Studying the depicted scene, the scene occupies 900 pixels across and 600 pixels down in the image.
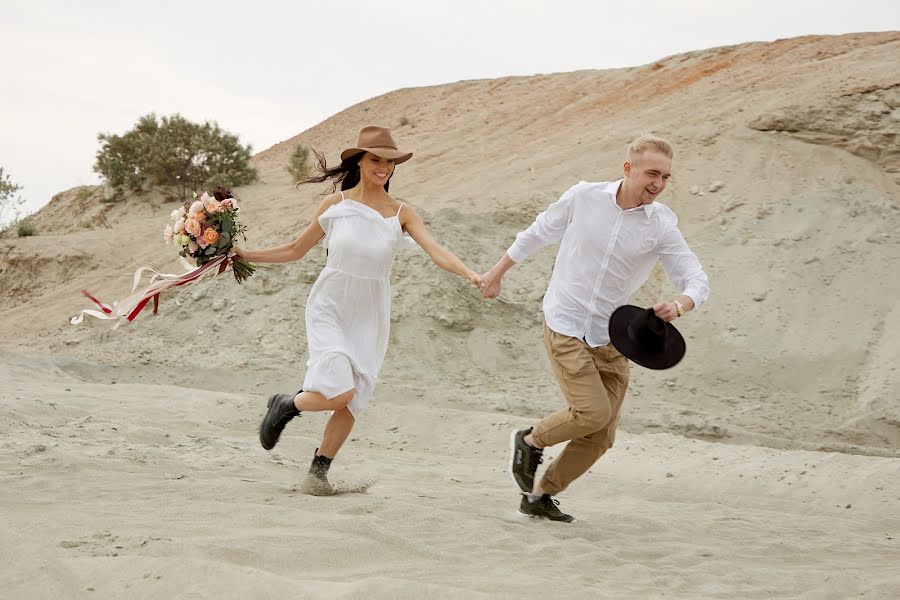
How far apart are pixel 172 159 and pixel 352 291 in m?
18.3

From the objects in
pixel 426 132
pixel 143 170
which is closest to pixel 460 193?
pixel 426 132

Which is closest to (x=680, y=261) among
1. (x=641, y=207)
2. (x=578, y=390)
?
(x=641, y=207)

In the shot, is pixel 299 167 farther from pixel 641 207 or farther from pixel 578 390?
pixel 578 390

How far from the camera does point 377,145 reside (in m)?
6.12

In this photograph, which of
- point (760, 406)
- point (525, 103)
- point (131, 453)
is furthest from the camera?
point (525, 103)

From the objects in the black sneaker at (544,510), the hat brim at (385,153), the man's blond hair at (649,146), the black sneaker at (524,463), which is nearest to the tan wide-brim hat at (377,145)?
the hat brim at (385,153)

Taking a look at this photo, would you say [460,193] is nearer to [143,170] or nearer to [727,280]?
[727,280]

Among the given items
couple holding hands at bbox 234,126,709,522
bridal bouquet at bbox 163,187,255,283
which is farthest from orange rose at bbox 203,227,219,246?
couple holding hands at bbox 234,126,709,522

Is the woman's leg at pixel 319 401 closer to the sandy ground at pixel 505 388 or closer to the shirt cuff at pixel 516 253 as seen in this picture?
the sandy ground at pixel 505 388

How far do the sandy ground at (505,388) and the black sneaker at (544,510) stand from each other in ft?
0.47

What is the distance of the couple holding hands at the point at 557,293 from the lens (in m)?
5.50

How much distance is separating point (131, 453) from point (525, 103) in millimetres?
18663

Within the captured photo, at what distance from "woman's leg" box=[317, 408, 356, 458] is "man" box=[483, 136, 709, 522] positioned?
1.17 metres

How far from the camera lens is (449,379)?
1282cm
